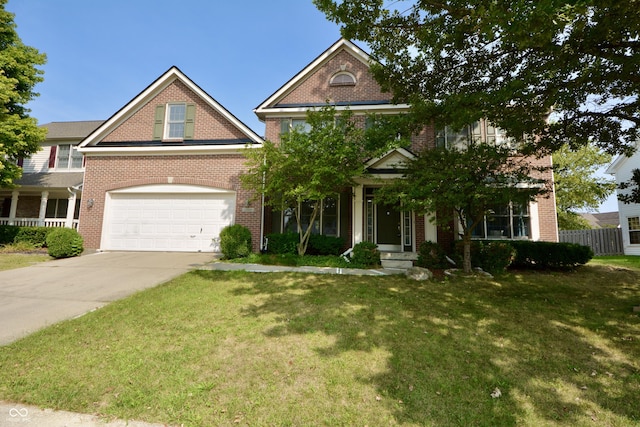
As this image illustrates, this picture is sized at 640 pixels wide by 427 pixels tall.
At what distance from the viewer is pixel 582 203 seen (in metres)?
22.8

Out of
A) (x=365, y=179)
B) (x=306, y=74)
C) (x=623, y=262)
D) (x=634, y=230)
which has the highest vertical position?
(x=306, y=74)

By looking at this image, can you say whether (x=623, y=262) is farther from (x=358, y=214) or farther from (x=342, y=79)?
(x=342, y=79)

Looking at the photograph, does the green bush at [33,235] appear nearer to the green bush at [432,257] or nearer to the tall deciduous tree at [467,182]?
the tall deciduous tree at [467,182]

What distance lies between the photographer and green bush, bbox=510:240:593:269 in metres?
9.45

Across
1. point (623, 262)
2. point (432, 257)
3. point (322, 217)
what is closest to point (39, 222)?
point (322, 217)

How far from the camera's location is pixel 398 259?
10352 millimetres

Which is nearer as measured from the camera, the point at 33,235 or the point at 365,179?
the point at 365,179

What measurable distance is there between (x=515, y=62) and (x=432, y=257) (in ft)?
18.9

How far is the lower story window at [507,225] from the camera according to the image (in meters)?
11.7

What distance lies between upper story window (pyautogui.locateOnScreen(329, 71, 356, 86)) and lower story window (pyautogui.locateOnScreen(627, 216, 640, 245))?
1833 cm

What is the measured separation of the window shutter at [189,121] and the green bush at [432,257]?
1062cm

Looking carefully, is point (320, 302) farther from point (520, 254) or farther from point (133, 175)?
point (133, 175)

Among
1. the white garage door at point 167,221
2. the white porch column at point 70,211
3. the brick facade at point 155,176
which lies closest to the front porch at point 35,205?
the white porch column at point 70,211

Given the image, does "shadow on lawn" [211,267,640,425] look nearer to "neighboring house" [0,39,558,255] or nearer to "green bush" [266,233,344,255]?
"green bush" [266,233,344,255]
